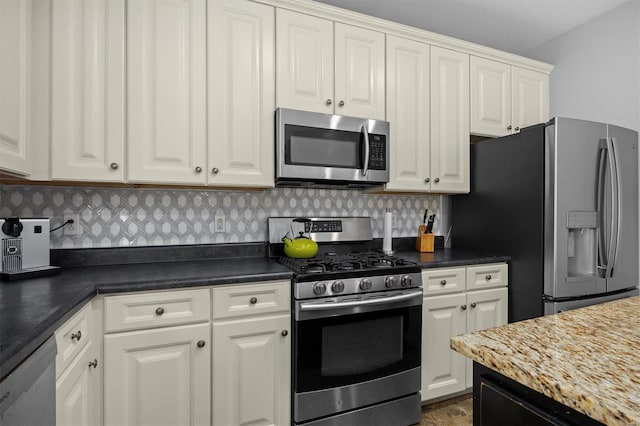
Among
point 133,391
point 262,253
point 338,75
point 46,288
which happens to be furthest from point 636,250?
point 46,288

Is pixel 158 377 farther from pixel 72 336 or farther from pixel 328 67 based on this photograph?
pixel 328 67

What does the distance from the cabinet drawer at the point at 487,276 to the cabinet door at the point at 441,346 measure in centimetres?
13

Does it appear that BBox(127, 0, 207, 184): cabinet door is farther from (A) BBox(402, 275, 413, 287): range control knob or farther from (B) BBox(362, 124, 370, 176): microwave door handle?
(A) BBox(402, 275, 413, 287): range control knob

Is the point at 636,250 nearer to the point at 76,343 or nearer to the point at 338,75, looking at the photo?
the point at 338,75

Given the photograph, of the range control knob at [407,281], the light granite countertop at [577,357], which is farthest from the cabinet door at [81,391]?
the range control knob at [407,281]

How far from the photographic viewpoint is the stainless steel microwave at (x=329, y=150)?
2.11 m

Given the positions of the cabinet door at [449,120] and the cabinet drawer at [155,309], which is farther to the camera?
the cabinet door at [449,120]

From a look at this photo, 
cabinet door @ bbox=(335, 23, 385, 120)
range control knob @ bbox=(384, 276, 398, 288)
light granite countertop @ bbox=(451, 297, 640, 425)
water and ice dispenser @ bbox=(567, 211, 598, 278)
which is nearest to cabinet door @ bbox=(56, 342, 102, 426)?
light granite countertop @ bbox=(451, 297, 640, 425)

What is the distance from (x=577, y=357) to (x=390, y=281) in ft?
4.00

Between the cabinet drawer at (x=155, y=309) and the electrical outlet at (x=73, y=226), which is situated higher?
the electrical outlet at (x=73, y=226)

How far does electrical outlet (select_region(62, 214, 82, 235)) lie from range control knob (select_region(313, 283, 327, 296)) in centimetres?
137

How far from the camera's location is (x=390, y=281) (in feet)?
6.59

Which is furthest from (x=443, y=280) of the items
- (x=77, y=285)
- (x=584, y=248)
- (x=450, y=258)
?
(x=77, y=285)

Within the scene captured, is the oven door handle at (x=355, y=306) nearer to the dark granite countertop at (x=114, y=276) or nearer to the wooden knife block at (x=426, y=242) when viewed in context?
the dark granite countertop at (x=114, y=276)
